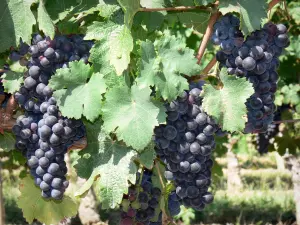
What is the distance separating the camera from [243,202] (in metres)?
11.3

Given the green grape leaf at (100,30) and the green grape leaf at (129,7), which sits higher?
the green grape leaf at (129,7)

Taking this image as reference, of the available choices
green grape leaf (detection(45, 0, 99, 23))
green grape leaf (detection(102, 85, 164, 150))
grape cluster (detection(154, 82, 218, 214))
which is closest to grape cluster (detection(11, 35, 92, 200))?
green grape leaf (detection(45, 0, 99, 23))

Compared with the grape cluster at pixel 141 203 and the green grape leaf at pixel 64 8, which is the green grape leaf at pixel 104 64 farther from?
the grape cluster at pixel 141 203

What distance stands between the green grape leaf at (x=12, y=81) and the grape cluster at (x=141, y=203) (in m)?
0.70

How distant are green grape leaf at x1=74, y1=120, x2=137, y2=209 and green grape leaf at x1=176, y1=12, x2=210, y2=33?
67cm

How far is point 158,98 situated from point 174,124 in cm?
17

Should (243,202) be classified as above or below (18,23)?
below

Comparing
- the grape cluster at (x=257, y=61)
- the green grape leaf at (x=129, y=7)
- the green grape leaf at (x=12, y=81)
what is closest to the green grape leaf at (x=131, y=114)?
the green grape leaf at (x=129, y=7)

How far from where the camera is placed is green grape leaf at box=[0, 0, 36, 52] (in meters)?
2.20

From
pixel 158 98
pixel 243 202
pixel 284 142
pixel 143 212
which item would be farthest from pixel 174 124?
pixel 243 202

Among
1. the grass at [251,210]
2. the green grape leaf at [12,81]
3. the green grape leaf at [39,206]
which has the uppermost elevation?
the green grape leaf at [12,81]

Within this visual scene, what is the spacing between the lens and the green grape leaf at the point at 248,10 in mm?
2031

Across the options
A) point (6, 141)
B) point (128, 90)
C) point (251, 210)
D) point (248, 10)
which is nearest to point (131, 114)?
point (128, 90)

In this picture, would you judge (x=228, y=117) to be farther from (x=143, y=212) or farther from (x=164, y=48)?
(x=143, y=212)
